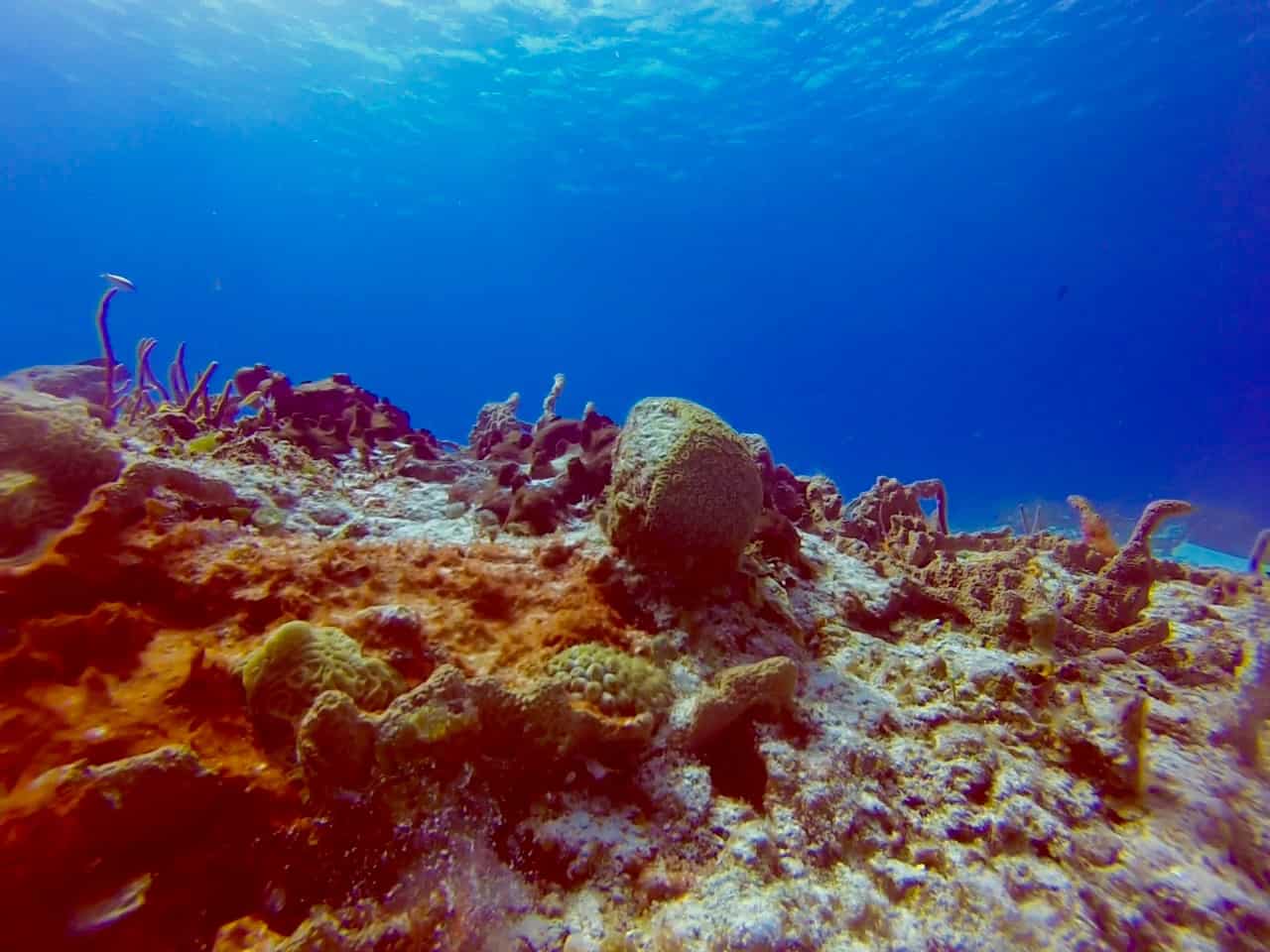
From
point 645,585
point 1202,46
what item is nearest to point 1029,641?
point 645,585

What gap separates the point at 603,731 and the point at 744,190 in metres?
70.5

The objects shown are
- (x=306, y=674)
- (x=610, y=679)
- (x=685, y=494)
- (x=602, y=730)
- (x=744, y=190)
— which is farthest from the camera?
(x=744, y=190)

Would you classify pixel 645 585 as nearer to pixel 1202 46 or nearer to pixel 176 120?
pixel 1202 46

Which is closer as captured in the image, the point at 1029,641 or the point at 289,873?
the point at 289,873

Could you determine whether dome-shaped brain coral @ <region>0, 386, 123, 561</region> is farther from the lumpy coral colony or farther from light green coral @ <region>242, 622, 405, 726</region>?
light green coral @ <region>242, 622, 405, 726</region>

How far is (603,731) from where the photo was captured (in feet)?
7.57

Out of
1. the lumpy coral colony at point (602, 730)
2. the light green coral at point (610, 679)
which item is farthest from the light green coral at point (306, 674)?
the light green coral at point (610, 679)

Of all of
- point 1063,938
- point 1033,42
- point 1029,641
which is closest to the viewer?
point 1063,938

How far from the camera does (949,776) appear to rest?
2.48 m

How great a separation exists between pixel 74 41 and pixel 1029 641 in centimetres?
5423

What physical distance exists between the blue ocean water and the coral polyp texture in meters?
26.3

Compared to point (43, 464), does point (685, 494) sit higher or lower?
higher

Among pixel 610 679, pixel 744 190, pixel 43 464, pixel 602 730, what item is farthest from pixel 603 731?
pixel 744 190

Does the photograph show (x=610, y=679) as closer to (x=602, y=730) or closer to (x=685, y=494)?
(x=602, y=730)
